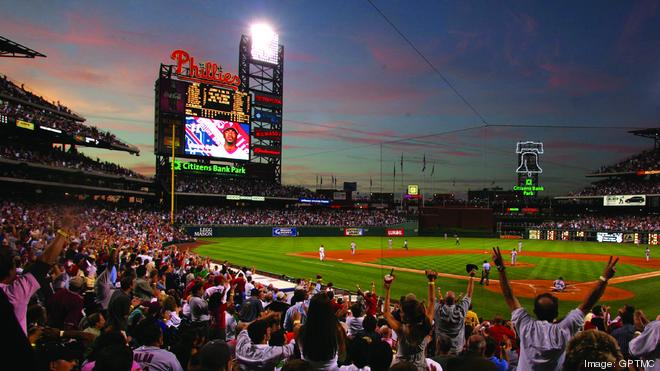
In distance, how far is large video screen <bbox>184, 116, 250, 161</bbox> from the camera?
6084 cm

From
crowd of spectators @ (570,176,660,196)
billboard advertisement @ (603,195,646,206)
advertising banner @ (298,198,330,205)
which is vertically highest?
crowd of spectators @ (570,176,660,196)

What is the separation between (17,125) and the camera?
119 ft

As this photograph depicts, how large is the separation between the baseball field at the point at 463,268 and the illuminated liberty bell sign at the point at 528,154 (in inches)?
252

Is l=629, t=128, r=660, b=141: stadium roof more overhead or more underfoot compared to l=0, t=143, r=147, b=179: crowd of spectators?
more overhead

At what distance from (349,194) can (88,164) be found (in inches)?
2396

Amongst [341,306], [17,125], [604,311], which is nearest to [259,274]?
[341,306]

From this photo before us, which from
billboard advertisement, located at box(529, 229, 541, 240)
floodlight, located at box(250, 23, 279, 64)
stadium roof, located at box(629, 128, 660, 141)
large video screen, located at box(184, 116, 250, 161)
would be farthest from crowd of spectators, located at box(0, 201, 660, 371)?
stadium roof, located at box(629, 128, 660, 141)

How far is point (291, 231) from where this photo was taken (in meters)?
60.8

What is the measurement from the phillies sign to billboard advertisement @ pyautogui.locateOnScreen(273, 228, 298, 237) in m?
22.2

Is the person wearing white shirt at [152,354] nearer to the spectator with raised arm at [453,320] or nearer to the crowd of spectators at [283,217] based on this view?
the spectator with raised arm at [453,320]

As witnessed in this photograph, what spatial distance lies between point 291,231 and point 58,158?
2906cm

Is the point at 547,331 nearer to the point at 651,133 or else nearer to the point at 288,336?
the point at 288,336

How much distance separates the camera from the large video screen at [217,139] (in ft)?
200

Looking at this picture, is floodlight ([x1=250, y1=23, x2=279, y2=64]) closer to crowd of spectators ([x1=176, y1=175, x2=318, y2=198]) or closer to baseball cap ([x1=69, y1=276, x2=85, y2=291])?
crowd of spectators ([x1=176, y1=175, x2=318, y2=198])
